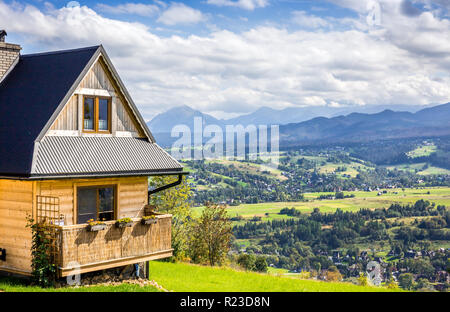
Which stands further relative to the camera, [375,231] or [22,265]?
[375,231]

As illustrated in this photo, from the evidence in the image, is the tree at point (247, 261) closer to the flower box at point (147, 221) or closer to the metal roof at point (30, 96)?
the flower box at point (147, 221)

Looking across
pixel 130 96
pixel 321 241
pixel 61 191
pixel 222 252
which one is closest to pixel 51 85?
pixel 130 96

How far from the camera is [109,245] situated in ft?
55.2

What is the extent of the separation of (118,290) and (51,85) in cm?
806

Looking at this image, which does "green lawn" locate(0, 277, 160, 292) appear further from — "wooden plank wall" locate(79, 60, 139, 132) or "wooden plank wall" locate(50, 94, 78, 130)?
"wooden plank wall" locate(79, 60, 139, 132)

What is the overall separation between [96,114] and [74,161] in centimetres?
265

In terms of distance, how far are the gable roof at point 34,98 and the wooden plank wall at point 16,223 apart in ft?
2.94

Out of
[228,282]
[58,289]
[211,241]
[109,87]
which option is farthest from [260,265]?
[58,289]

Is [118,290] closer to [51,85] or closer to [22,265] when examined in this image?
[22,265]

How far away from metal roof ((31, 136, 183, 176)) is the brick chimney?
4863mm

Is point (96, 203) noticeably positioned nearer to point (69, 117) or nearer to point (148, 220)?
point (148, 220)
